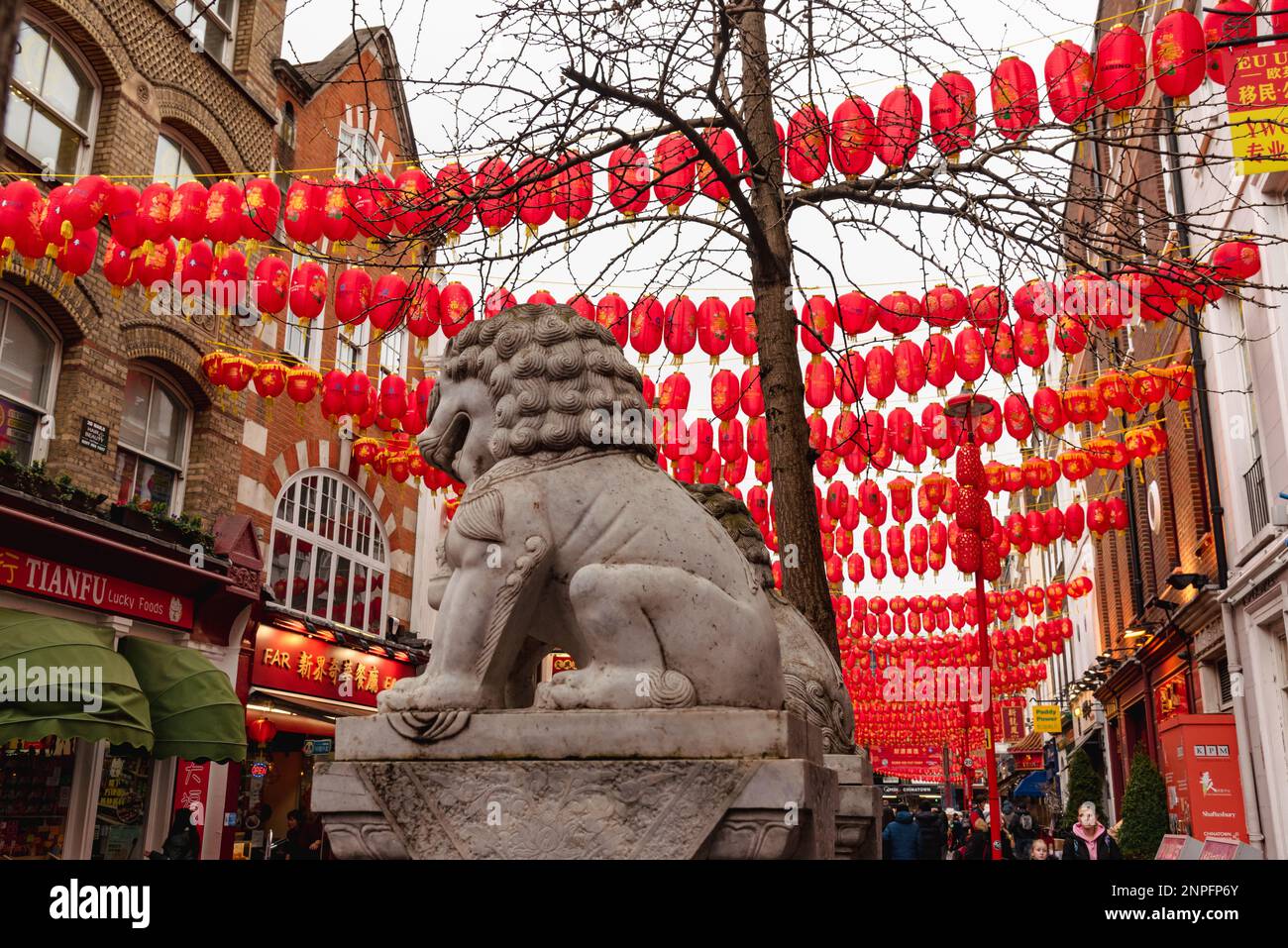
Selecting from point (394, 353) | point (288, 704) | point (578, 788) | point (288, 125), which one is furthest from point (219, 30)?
point (578, 788)

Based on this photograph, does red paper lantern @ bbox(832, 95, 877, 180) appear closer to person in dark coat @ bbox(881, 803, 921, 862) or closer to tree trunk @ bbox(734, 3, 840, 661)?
tree trunk @ bbox(734, 3, 840, 661)

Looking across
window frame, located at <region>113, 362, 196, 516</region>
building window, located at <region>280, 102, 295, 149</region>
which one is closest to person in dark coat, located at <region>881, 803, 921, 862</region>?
window frame, located at <region>113, 362, 196, 516</region>

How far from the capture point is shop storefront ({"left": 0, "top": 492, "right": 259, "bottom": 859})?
32.2 feet

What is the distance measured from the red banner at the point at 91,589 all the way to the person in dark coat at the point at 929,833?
9749 millimetres

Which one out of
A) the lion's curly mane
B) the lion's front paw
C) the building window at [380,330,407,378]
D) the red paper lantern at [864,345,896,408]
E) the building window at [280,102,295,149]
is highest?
the building window at [280,102,295,149]

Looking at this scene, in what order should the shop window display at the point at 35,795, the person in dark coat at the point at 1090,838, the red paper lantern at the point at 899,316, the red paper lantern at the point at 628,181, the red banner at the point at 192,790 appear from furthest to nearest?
1. the red banner at the point at 192,790
2. the person in dark coat at the point at 1090,838
3. the shop window display at the point at 35,795
4. the red paper lantern at the point at 899,316
5. the red paper lantern at the point at 628,181

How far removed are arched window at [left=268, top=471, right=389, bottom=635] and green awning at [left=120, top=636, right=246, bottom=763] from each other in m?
3.46

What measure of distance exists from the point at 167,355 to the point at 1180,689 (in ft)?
56.1

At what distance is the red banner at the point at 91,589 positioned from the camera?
10.4 meters

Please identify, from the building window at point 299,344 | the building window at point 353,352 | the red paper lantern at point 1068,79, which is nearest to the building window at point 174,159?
the building window at point 299,344

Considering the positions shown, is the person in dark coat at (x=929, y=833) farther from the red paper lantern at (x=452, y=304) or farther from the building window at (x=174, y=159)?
the building window at (x=174, y=159)

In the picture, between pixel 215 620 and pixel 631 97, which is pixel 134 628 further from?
pixel 631 97

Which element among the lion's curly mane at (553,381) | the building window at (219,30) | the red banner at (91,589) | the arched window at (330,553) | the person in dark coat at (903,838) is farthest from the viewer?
the arched window at (330,553)
